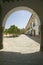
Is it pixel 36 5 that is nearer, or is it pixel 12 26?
pixel 36 5

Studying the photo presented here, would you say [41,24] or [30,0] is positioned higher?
[30,0]

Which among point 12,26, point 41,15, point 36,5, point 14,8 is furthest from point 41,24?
point 12,26

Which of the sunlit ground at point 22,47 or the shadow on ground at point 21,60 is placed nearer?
the shadow on ground at point 21,60

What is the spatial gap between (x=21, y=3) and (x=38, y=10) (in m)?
1.51

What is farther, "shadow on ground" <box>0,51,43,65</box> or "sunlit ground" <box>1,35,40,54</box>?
"sunlit ground" <box>1,35,40,54</box>

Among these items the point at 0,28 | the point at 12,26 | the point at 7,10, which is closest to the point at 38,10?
the point at 7,10

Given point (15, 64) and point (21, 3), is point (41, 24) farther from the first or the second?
point (15, 64)

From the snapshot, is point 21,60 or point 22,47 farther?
point 22,47

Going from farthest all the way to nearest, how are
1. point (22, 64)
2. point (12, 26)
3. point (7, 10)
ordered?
point (12, 26) < point (7, 10) < point (22, 64)

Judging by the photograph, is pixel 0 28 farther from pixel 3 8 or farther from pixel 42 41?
pixel 42 41

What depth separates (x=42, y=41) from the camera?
14.1 m

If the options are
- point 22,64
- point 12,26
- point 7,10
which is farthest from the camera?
point 12,26

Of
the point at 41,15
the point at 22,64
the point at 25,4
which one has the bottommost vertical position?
the point at 22,64

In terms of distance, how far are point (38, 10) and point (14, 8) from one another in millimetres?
1980
